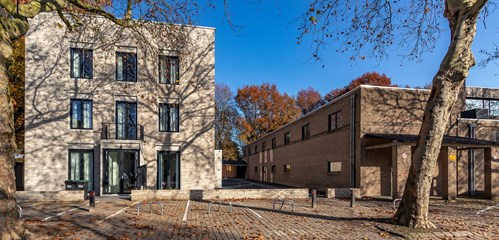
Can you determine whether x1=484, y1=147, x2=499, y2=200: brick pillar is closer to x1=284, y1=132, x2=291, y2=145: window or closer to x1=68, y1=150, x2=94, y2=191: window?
x1=284, y1=132, x2=291, y2=145: window

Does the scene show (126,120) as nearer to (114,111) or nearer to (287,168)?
(114,111)

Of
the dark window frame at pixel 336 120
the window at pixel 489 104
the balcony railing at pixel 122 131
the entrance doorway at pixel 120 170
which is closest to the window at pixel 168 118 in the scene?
the balcony railing at pixel 122 131

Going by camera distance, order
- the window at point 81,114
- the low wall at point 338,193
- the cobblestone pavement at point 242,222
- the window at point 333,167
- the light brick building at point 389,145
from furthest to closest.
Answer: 1. the window at point 333,167
2. the window at point 81,114
3. the low wall at point 338,193
4. the light brick building at point 389,145
5. the cobblestone pavement at point 242,222

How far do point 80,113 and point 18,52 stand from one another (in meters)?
8.18

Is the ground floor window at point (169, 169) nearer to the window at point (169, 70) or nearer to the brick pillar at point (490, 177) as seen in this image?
the window at point (169, 70)

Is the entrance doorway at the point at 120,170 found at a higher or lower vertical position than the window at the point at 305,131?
lower

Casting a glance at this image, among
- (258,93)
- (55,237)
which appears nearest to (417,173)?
(55,237)

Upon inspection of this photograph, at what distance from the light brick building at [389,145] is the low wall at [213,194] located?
4.21 meters

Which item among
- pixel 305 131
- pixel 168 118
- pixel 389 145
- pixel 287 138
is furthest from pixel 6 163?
pixel 287 138

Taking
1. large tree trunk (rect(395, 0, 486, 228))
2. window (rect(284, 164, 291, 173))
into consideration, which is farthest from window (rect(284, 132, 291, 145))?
large tree trunk (rect(395, 0, 486, 228))

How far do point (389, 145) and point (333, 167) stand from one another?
5.72m

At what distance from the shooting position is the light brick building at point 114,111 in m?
18.2

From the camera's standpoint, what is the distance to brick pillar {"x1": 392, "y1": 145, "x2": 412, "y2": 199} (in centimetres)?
1596

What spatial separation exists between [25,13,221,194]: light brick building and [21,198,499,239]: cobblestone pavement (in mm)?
5249
